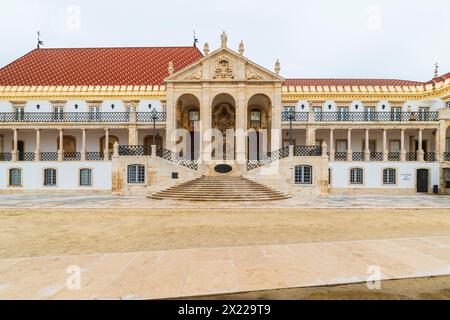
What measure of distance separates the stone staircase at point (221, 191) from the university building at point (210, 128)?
60cm

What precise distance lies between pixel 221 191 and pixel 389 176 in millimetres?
17032

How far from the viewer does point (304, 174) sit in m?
21.5

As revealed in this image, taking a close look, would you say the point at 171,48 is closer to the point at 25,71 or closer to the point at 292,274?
the point at 25,71

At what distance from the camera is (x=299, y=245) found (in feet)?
22.8

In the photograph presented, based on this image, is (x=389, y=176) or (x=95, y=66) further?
(x=95, y=66)

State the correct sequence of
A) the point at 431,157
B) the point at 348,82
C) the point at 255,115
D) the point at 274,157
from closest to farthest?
the point at 274,157
the point at 431,157
the point at 255,115
the point at 348,82

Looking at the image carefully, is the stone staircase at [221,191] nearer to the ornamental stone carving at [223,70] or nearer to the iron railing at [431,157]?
the ornamental stone carving at [223,70]

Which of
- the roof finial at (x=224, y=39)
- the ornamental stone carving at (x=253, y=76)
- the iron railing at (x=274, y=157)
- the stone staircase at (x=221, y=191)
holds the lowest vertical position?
the stone staircase at (x=221, y=191)

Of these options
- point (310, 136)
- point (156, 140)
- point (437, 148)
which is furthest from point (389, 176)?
point (156, 140)

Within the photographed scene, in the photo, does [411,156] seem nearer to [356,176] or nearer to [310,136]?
[356,176]

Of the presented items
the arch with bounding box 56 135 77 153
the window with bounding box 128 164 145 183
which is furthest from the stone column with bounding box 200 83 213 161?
the arch with bounding box 56 135 77 153

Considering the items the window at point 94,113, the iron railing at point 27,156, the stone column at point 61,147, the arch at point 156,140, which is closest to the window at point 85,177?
the stone column at point 61,147

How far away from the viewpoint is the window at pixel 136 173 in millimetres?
21438

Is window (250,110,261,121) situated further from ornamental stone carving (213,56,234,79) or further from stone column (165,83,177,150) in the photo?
stone column (165,83,177,150)
